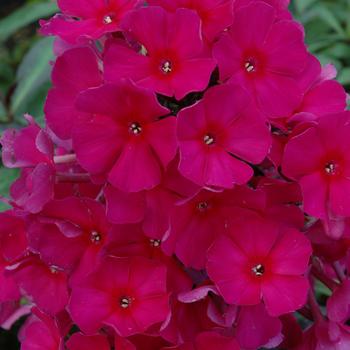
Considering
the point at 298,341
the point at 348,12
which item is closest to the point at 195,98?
the point at 298,341

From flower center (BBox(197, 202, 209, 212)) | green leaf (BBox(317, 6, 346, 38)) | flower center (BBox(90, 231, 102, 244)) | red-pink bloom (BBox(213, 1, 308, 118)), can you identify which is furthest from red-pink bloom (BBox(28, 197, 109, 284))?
green leaf (BBox(317, 6, 346, 38))

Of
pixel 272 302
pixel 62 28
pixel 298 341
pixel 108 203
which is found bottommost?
pixel 298 341

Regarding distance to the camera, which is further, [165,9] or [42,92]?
[42,92]

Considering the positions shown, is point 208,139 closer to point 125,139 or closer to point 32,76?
point 125,139

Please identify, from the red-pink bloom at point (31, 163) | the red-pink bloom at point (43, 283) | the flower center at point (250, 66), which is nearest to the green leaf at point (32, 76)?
the red-pink bloom at point (31, 163)

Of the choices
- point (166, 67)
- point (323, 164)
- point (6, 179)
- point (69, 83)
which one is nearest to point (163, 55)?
point (166, 67)

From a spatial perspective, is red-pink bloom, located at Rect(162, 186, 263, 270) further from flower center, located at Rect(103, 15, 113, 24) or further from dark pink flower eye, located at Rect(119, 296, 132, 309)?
flower center, located at Rect(103, 15, 113, 24)

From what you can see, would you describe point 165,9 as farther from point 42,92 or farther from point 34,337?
point 42,92
